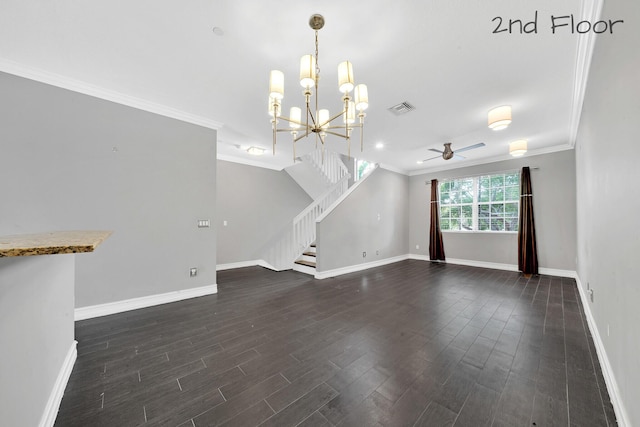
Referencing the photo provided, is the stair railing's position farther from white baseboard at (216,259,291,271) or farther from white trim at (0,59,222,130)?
white trim at (0,59,222,130)

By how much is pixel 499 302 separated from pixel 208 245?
4.43 meters

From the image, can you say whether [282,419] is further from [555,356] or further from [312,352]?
[555,356]

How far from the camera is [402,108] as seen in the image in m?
3.14

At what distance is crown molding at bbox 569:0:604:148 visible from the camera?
1.62 meters

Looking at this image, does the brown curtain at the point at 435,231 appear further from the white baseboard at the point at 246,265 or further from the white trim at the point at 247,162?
the white trim at the point at 247,162

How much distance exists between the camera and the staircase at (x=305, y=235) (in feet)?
18.0

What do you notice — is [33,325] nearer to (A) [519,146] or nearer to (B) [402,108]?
(B) [402,108]

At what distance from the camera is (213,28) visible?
1.87 metres

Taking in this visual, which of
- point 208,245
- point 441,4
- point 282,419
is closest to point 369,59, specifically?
point 441,4

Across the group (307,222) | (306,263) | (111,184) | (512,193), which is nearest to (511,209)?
(512,193)

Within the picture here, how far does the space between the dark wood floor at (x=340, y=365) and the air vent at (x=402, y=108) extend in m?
2.74

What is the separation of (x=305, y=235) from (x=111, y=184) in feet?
12.4

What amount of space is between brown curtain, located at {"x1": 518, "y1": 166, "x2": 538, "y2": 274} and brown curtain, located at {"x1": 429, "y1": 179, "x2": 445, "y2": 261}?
1695mm

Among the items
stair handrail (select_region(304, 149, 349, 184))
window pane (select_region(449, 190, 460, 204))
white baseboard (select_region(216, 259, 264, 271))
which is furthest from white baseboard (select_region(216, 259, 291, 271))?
window pane (select_region(449, 190, 460, 204))
